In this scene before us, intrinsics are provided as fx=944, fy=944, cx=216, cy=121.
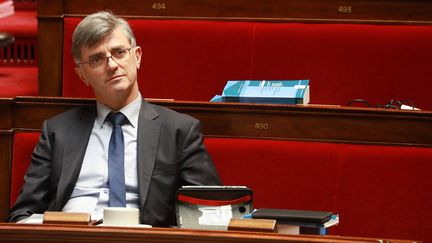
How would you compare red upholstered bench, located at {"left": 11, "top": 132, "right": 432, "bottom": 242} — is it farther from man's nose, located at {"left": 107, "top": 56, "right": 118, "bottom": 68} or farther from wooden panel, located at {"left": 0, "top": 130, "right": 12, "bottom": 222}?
man's nose, located at {"left": 107, "top": 56, "right": 118, "bottom": 68}

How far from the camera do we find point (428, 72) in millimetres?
1121

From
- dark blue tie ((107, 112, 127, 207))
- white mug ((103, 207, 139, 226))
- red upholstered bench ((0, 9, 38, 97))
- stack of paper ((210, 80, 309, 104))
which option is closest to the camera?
white mug ((103, 207, 139, 226))

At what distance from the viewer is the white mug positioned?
61 centimetres

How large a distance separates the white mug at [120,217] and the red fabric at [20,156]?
1.02 feet

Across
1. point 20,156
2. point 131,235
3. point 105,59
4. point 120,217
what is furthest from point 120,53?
point 131,235

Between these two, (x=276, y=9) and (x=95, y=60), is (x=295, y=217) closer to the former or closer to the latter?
(x=95, y=60)

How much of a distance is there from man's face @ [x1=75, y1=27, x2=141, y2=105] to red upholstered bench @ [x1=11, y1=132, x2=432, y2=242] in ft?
0.34

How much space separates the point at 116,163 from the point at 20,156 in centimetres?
13

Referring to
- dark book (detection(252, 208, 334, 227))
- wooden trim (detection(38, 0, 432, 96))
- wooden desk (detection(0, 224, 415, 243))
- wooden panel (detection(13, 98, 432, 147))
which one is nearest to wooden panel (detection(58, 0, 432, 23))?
wooden trim (detection(38, 0, 432, 96))

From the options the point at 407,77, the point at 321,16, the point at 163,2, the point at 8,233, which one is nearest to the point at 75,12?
the point at 163,2

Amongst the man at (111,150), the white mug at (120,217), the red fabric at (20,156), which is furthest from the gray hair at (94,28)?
the white mug at (120,217)

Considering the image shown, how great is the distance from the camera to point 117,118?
0.85 meters

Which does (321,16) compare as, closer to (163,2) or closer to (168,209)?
(163,2)

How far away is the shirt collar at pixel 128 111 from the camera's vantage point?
0.85 m
